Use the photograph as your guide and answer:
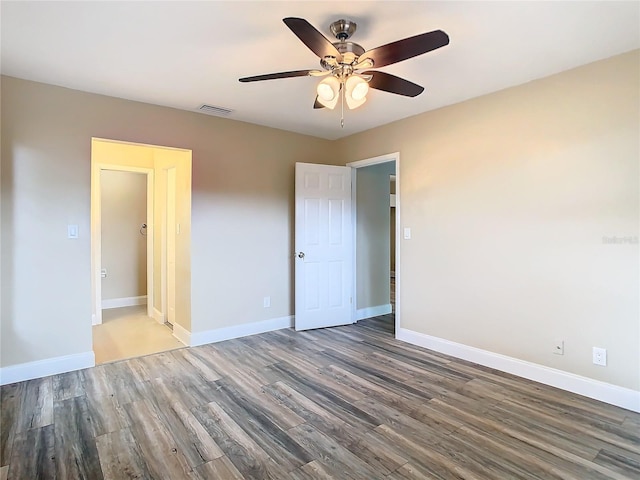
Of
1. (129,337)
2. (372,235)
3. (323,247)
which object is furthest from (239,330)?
(372,235)

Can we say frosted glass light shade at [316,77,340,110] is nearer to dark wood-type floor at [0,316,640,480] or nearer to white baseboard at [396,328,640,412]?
dark wood-type floor at [0,316,640,480]

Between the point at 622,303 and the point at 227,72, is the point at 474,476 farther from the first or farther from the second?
the point at 227,72

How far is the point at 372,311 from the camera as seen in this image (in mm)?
5059

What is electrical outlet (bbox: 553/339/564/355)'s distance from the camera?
2.81 metres

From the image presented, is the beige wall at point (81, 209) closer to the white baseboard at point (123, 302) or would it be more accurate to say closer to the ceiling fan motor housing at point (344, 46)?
the ceiling fan motor housing at point (344, 46)

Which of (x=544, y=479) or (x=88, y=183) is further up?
(x=88, y=183)

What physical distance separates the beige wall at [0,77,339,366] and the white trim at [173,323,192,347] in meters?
0.13

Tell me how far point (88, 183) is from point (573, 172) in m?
4.08

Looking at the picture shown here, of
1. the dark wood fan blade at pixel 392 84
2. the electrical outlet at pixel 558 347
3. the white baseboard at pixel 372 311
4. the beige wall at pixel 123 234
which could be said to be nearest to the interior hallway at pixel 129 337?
the beige wall at pixel 123 234

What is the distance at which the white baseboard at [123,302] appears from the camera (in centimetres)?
579

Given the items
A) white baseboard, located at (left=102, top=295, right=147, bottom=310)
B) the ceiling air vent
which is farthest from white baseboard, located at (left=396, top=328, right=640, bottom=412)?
white baseboard, located at (left=102, top=295, right=147, bottom=310)

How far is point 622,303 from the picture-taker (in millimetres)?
2521

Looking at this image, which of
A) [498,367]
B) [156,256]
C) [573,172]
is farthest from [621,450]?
[156,256]

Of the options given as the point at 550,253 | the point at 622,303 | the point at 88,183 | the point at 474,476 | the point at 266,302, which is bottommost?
the point at 474,476
